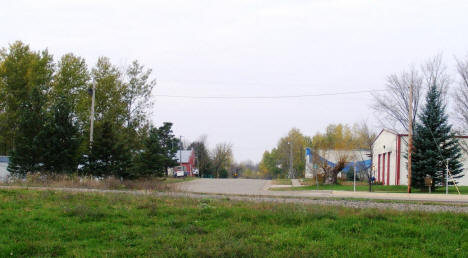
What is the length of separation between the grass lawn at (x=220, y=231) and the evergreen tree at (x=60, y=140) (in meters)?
17.6

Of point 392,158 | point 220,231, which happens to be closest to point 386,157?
point 392,158

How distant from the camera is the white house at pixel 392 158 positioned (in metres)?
40.2

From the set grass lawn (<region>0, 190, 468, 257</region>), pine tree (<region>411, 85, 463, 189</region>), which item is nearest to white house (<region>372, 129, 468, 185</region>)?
pine tree (<region>411, 85, 463, 189</region>)

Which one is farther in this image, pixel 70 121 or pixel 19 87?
pixel 19 87

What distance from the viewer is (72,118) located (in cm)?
3105

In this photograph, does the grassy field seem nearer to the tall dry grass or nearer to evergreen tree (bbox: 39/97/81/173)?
the tall dry grass

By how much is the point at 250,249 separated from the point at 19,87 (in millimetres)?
39365

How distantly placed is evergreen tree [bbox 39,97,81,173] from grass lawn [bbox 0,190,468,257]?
1755cm

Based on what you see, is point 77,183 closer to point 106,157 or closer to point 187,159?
point 106,157

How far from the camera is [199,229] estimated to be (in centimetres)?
923

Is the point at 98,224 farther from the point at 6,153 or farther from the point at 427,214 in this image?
the point at 6,153

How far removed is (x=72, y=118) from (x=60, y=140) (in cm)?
205

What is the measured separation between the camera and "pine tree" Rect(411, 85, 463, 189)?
105 feet

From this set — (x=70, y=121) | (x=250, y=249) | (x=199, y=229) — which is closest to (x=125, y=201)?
(x=199, y=229)
